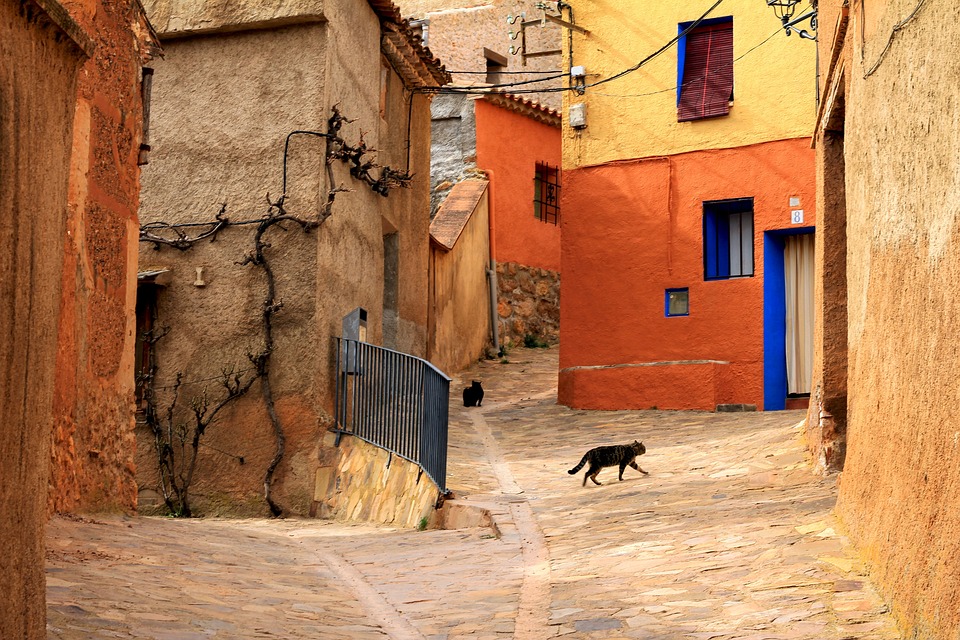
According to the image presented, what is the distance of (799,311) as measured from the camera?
1714 centimetres

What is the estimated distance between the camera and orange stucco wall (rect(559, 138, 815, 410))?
56.8 ft

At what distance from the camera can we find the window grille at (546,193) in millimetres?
25641

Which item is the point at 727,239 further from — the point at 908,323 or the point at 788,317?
the point at 908,323

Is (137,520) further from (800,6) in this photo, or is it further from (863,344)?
(800,6)

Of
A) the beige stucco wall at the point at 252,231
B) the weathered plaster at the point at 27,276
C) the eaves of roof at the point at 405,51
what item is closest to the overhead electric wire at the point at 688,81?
the eaves of roof at the point at 405,51

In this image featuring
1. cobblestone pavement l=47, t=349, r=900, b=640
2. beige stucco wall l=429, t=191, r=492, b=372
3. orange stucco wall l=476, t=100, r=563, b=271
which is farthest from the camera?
orange stucco wall l=476, t=100, r=563, b=271

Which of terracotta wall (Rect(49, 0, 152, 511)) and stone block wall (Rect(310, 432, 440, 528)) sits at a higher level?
terracotta wall (Rect(49, 0, 152, 511))

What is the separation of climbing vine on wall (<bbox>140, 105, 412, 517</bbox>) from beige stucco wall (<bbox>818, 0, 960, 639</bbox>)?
718 cm

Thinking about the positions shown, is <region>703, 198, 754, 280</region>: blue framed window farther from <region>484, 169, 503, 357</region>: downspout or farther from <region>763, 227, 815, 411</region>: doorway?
<region>484, 169, 503, 357</region>: downspout

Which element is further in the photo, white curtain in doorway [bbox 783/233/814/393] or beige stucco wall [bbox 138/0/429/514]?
white curtain in doorway [bbox 783/233/814/393]

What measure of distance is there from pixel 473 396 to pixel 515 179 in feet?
25.6

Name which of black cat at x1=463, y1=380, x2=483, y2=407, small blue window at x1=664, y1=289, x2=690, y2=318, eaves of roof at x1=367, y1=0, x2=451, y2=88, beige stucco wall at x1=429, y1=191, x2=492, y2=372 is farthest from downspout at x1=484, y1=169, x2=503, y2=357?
small blue window at x1=664, y1=289, x2=690, y2=318

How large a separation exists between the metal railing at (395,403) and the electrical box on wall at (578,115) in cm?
680

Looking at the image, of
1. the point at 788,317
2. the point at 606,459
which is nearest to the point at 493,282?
the point at 788,317
